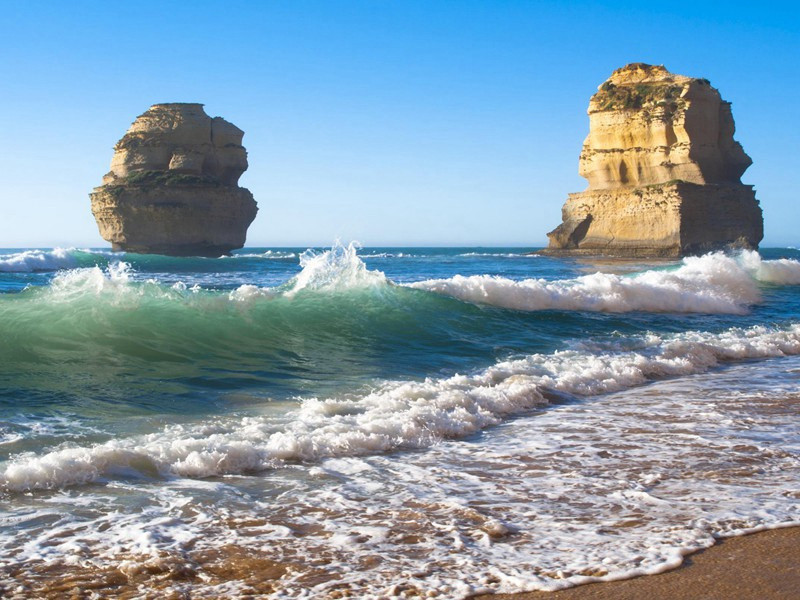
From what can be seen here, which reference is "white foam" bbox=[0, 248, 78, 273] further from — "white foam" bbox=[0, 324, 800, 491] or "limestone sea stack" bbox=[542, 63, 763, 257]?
"white foam" bbox=[0, 324, 800, 491]

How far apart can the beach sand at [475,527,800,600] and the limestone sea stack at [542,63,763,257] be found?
135 ft

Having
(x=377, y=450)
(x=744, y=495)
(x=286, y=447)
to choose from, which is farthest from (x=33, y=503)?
(x=744, y=495)

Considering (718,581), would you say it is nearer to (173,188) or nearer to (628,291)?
(628,291)

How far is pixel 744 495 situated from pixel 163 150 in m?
55.9

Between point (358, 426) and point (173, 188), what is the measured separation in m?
52.0

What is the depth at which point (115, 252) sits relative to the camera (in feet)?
181

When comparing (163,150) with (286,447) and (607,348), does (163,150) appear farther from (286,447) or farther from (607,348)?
(286,447)

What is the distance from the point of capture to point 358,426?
4.98 metres

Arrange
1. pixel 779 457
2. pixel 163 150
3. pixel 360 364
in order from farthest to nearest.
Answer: pixel 163 150 < pixel 360 364 < pixel 779 457

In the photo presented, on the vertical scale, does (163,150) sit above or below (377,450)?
above

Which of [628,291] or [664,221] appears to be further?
[664,221]

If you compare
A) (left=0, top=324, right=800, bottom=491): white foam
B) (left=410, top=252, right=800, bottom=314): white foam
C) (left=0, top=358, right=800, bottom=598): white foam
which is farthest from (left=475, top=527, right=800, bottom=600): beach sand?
(left=410, top=252, right=800, bottom=314): white foam

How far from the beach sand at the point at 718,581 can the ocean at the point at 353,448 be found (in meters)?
0.08

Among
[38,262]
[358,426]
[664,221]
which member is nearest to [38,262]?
[38,262]
